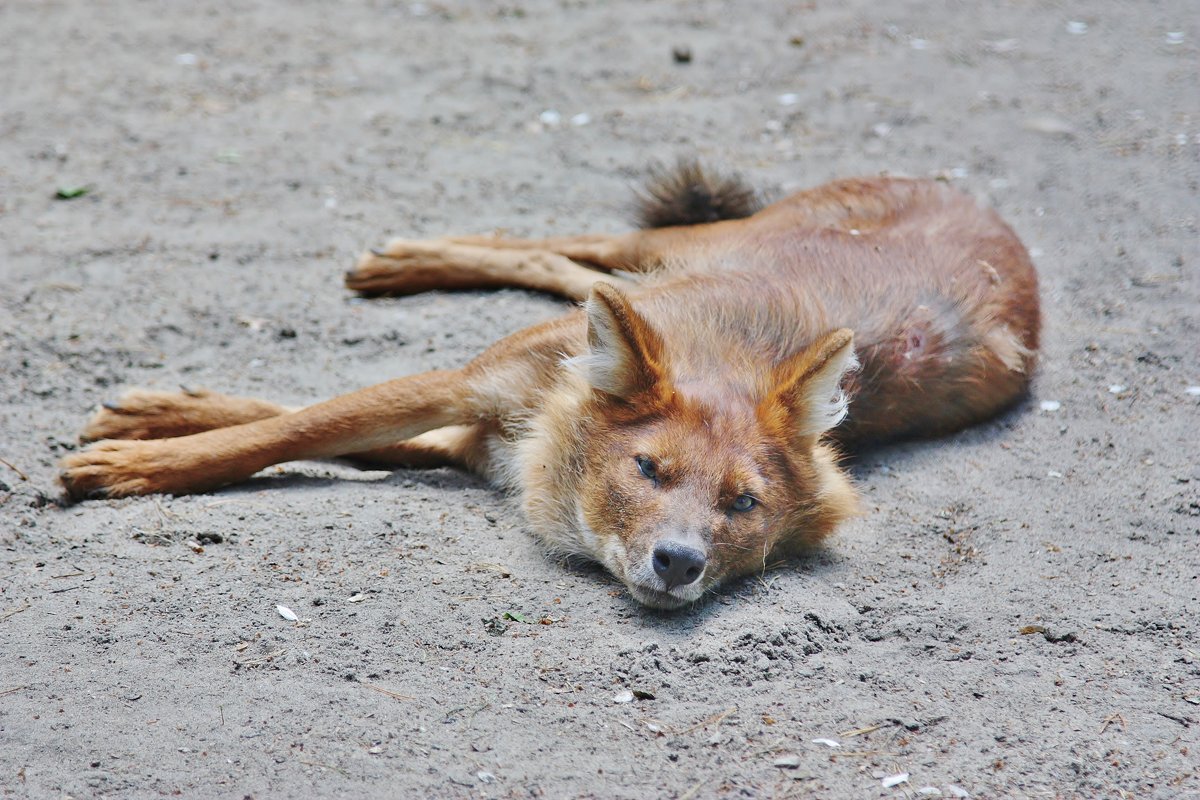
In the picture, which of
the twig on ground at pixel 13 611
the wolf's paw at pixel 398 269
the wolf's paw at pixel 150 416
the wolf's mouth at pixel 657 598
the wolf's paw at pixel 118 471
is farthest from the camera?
the wolf's paw at pixel 398 269

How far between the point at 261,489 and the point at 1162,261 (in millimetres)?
4788

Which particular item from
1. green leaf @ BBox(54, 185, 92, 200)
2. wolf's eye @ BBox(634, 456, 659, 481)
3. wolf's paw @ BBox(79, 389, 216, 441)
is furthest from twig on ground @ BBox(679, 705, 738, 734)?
green leaf @ BBox(54, 185, 92, 200)

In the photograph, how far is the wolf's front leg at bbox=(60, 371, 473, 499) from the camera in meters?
4.32

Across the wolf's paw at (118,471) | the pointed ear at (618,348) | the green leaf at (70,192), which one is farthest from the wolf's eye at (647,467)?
the green leaf at (70,192)

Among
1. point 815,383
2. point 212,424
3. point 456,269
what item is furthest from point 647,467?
point 456,269

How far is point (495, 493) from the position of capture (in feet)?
15.4

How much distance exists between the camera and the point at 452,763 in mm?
3137

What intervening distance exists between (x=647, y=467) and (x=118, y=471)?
6.32ft

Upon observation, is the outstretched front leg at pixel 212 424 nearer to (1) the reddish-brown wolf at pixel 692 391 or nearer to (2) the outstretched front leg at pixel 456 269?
(1) the reddish-brown wolf at pixel 692 391

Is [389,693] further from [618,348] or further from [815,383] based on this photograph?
[815,383]

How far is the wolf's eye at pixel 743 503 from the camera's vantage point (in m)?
3.94

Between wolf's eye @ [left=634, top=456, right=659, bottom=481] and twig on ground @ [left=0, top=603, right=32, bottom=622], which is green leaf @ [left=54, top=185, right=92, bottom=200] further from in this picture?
wolf's eye @ [left=634, top=456, right=659, bottom=481]

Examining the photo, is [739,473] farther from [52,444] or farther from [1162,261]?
[1162,261]

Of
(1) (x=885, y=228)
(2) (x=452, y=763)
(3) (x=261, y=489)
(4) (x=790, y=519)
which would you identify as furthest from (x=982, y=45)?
(2) (x=452, y=763)
